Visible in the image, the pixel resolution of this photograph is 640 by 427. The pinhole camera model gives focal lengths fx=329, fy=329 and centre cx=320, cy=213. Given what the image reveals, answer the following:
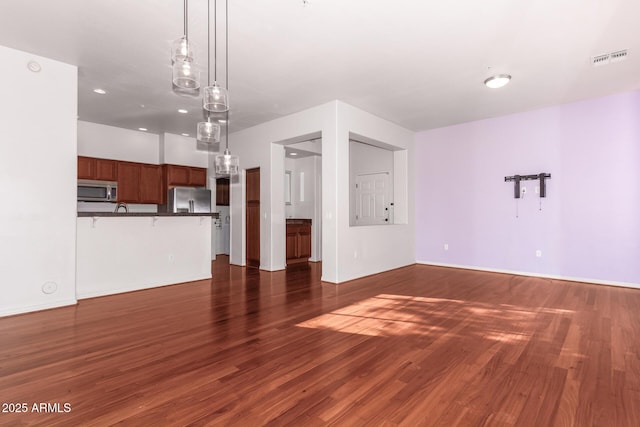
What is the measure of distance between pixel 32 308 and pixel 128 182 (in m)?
3.66

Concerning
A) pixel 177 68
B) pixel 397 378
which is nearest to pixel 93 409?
→ pixel 397 378

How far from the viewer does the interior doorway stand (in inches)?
265

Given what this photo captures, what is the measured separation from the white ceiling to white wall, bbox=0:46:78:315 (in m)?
0.37

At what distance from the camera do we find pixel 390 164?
24.7ft

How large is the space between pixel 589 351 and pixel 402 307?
1.74 metres

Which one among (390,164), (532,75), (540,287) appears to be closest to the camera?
(532,75)

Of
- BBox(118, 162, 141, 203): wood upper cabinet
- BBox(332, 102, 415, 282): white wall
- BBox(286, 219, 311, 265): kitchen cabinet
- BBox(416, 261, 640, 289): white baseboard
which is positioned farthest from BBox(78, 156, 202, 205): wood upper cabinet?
BBox(416, 261, 640, 289): white baseboard

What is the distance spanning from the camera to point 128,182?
684 cm

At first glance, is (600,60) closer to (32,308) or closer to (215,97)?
(215,97)

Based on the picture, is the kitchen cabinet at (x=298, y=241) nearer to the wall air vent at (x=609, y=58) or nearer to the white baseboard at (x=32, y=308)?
the white baseboard at (x=32, y=308)

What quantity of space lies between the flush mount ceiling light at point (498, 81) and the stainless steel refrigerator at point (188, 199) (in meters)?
5.98

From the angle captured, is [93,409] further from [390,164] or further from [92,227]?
[390,164]

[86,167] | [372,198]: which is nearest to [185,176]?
[86,167]

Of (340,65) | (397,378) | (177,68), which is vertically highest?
(340,65)
